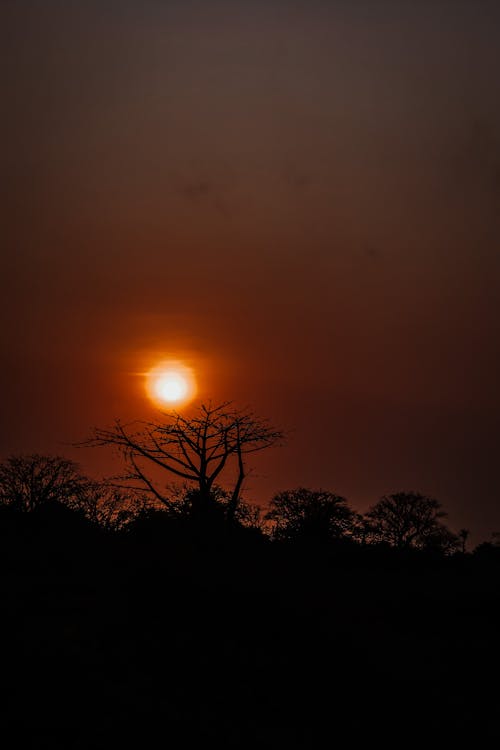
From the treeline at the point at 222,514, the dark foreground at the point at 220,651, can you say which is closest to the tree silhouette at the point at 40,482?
the treeline at the point at 222,514

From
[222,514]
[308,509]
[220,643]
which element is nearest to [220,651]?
[220,643]

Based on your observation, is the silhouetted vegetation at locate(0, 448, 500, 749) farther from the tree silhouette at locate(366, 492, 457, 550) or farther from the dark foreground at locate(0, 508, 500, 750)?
the tree silhouette at locate(366, 492, 457, 550)

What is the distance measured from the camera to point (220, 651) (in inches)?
600

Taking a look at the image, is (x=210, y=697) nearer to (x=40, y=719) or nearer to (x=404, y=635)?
(x=40, y=719)

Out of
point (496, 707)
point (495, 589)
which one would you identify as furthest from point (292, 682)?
point (495, 589)

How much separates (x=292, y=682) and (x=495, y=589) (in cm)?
1293

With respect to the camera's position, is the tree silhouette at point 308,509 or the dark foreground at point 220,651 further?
the tree silhouette at point 308,509

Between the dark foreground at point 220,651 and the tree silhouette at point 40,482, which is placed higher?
the tree silhouette at point 40,482

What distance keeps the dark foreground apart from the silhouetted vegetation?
0.15 feet

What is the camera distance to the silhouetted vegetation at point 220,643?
11898mm

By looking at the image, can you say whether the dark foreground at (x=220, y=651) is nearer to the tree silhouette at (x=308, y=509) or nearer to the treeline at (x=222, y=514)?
the treeline at (x=222, y=514)

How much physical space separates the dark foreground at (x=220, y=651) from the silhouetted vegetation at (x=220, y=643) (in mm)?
45

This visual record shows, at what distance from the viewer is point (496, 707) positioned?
15.0 metres

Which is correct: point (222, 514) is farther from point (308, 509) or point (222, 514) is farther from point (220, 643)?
point (308, 509)
